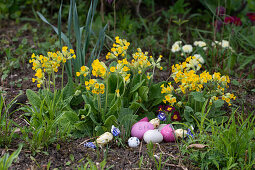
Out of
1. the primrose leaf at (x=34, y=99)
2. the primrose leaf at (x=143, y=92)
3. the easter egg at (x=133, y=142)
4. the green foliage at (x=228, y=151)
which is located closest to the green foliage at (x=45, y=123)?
the primrose leaf at (x=34, y=99)

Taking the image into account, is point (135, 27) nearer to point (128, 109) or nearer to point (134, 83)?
point (134, 83)

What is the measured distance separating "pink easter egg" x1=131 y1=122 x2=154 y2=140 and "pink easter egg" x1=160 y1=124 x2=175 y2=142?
9 centimetres

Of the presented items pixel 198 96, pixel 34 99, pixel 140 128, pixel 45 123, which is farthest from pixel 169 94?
pixel 34 99

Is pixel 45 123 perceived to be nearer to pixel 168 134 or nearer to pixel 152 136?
pixel 152 136

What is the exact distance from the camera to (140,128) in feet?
7.65

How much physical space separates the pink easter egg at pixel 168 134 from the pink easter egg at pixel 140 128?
3.4 inches

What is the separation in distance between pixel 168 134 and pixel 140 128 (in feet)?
0.64

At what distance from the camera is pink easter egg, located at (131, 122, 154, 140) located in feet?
7.62

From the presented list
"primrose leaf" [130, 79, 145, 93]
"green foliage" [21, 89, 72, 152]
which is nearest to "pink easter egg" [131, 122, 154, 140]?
"primrose leaf" [130, 79, 145, 93]

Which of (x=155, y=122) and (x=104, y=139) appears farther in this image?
(x=155, y=122)

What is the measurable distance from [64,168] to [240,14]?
3766 millimetres

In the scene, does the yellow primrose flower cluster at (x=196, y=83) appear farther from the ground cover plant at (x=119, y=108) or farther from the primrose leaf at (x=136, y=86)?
the primrose leaf at (x=136, y=86)

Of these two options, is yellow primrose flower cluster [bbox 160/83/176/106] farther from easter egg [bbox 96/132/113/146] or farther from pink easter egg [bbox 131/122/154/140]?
easter egg [bbox 96/132/113/146]

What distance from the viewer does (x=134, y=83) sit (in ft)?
8.73
